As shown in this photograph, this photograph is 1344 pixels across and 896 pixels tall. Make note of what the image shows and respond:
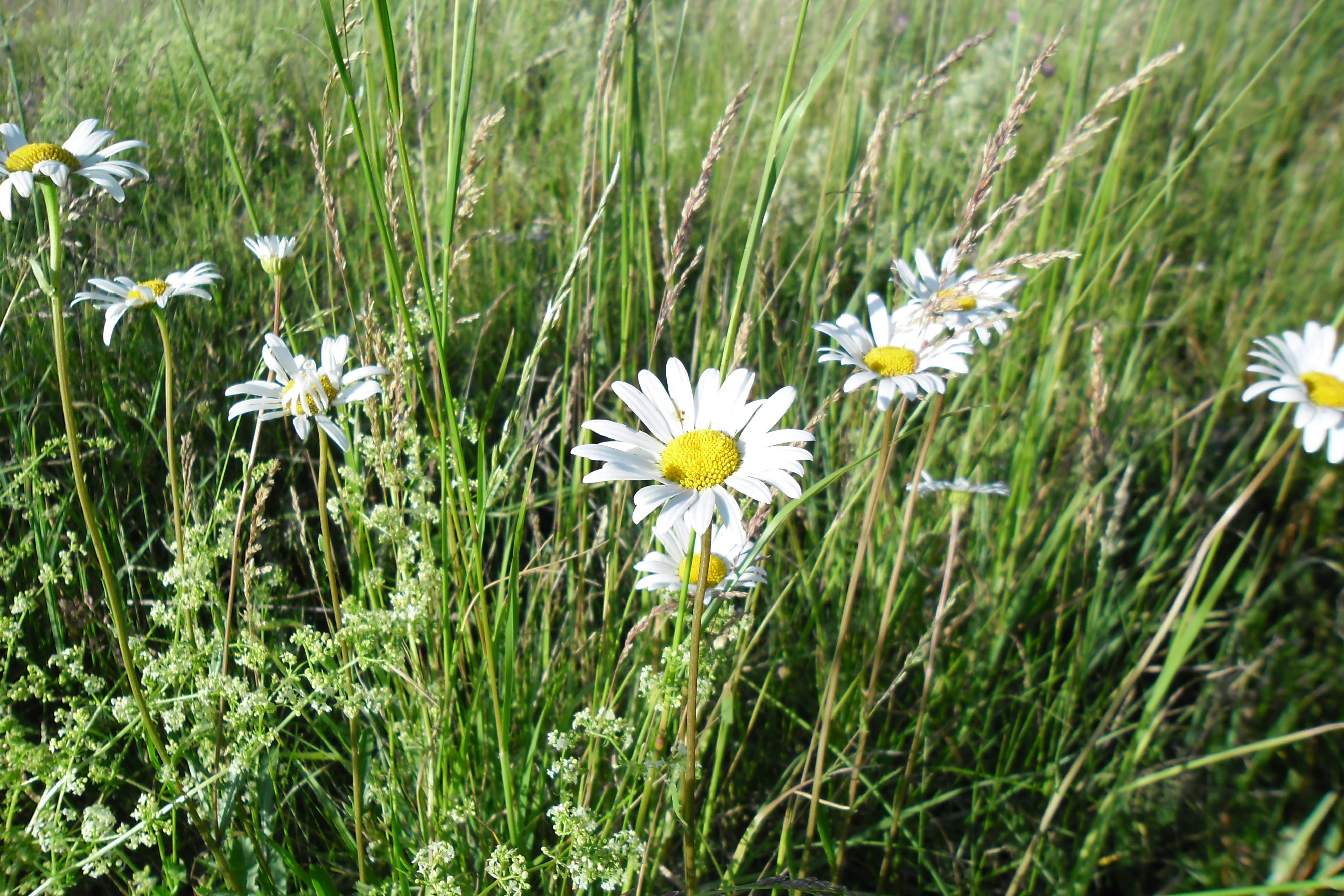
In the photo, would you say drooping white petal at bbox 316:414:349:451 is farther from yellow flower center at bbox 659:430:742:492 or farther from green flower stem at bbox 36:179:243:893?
yellow flower center at bbox 659:430:742:492

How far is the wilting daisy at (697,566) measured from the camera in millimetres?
972

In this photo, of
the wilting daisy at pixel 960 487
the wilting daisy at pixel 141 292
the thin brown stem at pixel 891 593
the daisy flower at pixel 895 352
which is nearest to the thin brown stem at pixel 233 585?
the wilting daisy at pixel 141 292

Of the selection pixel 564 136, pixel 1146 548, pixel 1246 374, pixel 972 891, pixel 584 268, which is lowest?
pixel 972 891

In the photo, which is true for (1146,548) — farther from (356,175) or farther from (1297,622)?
(356,175)

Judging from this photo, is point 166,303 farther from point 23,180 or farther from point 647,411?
point 647,411

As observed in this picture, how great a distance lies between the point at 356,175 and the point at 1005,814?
2064 mm

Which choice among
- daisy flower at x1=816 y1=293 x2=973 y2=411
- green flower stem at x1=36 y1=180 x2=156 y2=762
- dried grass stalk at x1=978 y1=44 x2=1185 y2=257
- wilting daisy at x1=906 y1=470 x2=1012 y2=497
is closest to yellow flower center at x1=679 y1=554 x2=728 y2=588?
daisy flower at x1=816 y1=293 x2=973 y2=411

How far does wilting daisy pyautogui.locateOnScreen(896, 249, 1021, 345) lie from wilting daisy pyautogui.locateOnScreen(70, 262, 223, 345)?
897 mm

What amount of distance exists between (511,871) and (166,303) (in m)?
0.86

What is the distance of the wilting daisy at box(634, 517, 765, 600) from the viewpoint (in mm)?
972

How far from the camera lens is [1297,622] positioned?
6.57 ft

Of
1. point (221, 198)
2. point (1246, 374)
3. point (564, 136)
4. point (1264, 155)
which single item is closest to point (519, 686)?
point (221, 198)

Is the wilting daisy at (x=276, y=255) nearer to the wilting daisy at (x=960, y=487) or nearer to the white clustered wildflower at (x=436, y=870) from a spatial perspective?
the white clustered wildflower at (x=436, y=870)

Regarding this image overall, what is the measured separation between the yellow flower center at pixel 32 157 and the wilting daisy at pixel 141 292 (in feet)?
0.54
